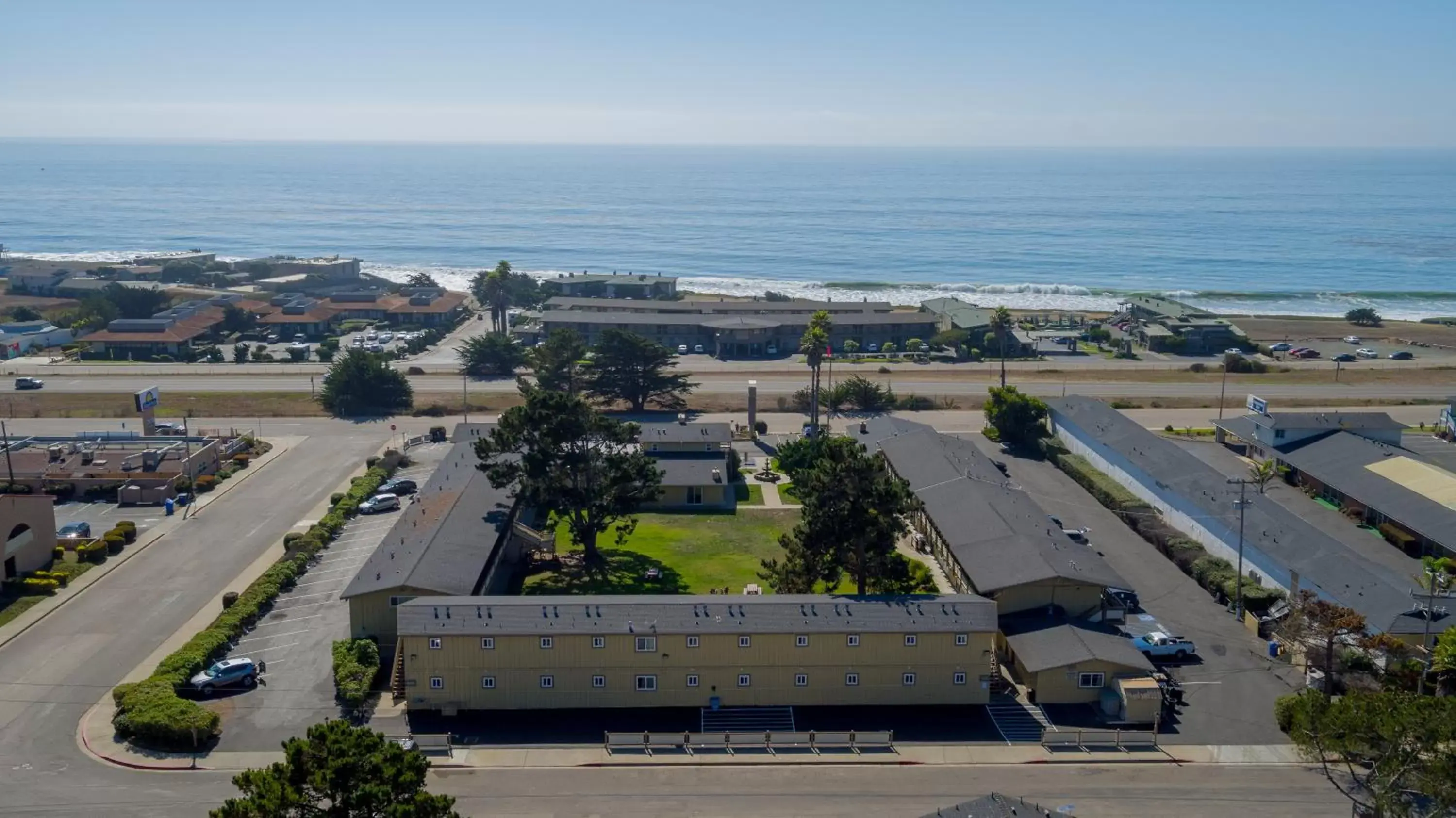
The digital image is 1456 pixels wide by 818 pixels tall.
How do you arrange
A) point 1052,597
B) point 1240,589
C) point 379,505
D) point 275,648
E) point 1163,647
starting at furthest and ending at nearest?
point 379,505 < point 1240,589 < point 1052,597 < point 275,648 < point 1163,647

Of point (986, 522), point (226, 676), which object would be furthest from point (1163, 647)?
point (226, 676)

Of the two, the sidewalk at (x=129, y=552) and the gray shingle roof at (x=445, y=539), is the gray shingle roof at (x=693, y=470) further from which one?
the sidewalk at (x=129, y=552)

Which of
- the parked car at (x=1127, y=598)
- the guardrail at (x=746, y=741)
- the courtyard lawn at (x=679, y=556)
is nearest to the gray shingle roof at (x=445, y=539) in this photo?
the courtyard lawn at (x=679, y=556)

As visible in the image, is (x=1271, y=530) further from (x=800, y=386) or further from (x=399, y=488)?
(x=800, y=386)

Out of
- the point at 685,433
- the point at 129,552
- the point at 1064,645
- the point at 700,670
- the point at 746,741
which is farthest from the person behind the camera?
the point at 685,433

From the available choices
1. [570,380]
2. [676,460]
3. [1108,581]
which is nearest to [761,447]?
[676,460]

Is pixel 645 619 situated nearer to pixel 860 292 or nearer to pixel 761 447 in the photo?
pixel 761 447
